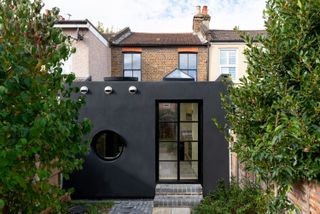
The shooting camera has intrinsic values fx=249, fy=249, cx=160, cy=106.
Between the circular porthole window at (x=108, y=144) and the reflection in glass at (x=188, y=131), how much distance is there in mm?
2008

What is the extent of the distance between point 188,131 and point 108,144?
8.69 ft

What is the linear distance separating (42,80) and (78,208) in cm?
550


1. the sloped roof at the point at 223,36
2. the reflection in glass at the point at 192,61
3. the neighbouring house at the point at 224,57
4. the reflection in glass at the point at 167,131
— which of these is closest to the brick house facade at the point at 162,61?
the reflection in glass at the point at 192,61

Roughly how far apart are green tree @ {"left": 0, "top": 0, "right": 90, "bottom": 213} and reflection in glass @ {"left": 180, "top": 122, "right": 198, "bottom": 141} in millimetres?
5487

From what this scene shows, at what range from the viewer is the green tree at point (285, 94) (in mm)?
2719

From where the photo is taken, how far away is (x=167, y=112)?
27.0 feet

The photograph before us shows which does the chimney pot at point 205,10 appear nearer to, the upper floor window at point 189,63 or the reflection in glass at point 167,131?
the upper floor window at point 189,63

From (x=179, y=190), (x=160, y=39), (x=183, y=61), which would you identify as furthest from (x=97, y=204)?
(x=160, y=39)

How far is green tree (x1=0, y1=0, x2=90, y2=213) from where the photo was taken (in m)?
2.05

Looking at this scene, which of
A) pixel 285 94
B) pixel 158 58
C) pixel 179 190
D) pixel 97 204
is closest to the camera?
pixel 285 94

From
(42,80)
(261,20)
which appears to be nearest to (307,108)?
(261,20)

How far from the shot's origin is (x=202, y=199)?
285 inches

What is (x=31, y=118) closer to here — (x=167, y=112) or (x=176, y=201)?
(x=176, y=201)

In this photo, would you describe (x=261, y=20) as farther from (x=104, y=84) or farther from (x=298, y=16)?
(x=104, y=84)
